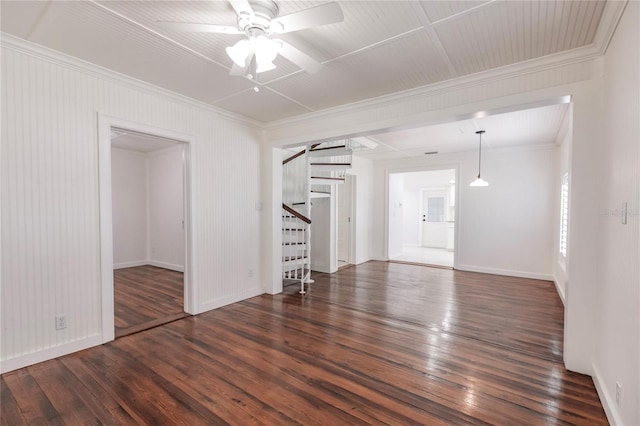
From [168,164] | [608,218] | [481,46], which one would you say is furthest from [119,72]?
[608,218]

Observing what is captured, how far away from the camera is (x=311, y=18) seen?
5.38ft

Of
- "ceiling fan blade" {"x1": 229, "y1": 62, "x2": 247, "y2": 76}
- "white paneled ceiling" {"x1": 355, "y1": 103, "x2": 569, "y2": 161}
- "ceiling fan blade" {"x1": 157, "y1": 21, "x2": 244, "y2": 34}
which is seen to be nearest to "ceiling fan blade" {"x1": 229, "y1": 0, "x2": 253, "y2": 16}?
"ceiling fan blade" {"x1": 157, "y1": 21, "x2": 244, "y2": 34}

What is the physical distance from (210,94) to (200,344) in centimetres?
273

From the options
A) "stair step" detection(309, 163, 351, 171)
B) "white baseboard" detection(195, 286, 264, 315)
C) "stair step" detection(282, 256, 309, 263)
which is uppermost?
"stair step" detection(309, 163, 351, 171)

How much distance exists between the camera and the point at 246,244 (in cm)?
429

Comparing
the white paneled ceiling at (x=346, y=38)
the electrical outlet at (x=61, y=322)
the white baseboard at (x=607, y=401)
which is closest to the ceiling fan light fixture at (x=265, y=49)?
the white paneled ceiling at (x=346, y=38)

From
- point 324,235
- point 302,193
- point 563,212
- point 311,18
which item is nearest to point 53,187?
point 311,18

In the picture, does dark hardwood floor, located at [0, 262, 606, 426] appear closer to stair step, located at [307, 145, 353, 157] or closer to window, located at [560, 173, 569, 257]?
window, located at [560, 173, 569, 257]

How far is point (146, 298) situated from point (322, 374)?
10.5 ft

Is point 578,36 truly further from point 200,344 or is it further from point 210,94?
point 200,344

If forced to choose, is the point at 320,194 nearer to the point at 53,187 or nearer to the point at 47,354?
the point at 53,187

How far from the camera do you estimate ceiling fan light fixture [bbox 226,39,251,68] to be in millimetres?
1927

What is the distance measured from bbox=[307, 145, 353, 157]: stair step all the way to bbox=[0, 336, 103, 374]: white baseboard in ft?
12.5

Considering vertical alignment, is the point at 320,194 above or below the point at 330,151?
below
